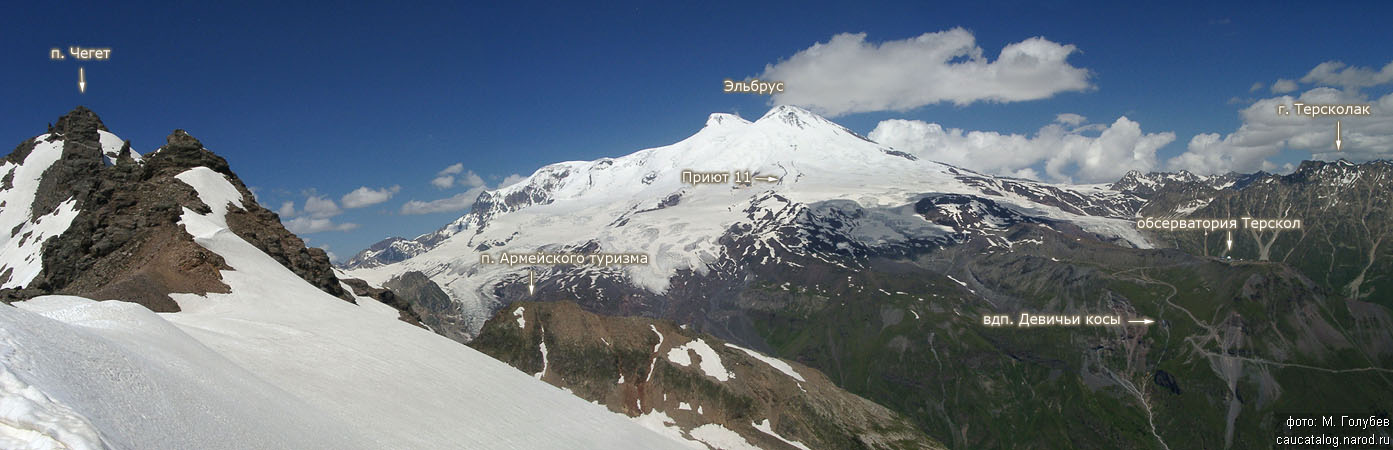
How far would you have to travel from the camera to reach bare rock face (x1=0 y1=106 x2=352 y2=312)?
5041 cm

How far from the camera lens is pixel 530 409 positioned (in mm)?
41594

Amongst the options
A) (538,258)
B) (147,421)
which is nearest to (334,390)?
(147,421)

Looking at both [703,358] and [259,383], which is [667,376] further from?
[259,383]

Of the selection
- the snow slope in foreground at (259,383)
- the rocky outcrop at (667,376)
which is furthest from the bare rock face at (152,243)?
the rocky outcrop at (667,376)

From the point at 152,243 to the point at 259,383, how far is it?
4776cm

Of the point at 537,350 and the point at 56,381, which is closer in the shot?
the point at 56,381

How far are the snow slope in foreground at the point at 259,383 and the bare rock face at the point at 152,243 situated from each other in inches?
110

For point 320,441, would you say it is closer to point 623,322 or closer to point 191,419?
point 191,419

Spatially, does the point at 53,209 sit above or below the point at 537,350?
above

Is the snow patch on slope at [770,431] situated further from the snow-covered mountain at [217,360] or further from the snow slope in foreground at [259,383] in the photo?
the snow slope in foreground at [259,383]

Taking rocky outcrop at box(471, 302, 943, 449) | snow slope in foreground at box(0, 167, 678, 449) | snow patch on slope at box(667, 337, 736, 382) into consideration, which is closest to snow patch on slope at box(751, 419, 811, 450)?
rocky outcrop at box(471, 302, 943, 449)

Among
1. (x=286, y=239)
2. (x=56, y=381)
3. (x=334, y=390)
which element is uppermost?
(x=286, y=239)

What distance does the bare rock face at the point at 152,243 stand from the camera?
50.4 m

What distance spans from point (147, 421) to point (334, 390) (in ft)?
48.1
